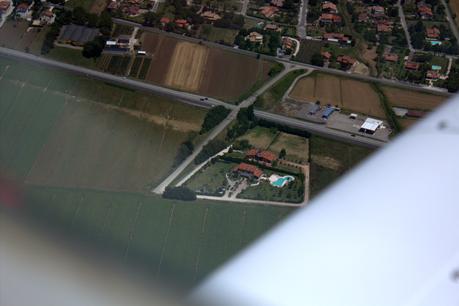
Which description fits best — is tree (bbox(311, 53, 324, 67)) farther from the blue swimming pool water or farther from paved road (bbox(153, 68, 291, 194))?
the blue swimming pool water

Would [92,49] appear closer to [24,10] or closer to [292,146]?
[24,10]

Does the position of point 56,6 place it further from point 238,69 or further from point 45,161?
point 45,161

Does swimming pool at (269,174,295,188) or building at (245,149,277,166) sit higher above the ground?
building at (245,149,277,166)

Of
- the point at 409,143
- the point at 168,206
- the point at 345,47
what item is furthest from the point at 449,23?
the point at 409,143

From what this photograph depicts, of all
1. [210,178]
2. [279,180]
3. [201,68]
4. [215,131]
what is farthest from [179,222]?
[201,68]

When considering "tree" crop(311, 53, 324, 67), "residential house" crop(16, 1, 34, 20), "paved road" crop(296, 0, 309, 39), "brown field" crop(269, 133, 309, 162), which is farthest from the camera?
"paved road" crop(296, 0, 309, 39)

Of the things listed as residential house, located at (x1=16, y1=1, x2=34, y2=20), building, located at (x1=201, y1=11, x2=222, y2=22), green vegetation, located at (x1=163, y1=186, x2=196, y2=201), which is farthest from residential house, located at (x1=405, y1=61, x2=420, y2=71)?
residential house, located at (x1=16, y1=1, x2=34, y2=20)

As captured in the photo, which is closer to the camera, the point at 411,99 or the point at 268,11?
the point at 411,99
